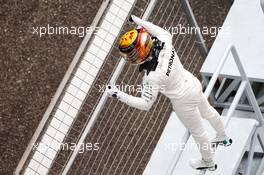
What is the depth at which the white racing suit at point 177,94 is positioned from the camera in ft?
11.3

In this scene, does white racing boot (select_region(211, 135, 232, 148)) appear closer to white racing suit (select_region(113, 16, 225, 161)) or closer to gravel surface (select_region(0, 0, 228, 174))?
white racing suit (select_region(113, 16, 225, 161))

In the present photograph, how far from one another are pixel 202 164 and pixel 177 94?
380 mm

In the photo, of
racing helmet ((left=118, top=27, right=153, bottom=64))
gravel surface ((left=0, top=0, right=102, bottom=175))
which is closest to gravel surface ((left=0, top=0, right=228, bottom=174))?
gravel surface ((left=0, top=0, right=102, bottom=175))

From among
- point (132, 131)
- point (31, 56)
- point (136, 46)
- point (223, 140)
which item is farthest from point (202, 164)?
point (31, 56)

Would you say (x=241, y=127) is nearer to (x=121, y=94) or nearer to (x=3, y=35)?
(x=121, y=94)

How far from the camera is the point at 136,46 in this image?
133 inches

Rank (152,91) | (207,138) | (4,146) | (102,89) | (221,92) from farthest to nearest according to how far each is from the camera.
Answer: (4,146) < (102,89) < (221,92) < (207,138) < (152,91)

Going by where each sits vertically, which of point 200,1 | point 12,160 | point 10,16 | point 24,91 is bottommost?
point 12,160

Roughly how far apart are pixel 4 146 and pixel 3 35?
2.62ft

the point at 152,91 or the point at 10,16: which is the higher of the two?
the point at 10,16

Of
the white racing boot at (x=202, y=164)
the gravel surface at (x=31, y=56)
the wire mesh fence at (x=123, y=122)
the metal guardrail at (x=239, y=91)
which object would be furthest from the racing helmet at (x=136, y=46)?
the gravel surface at (x=31, y=56)

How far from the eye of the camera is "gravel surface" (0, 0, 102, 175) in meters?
5.43

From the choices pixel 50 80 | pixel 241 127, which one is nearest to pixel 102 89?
pixel 50 80

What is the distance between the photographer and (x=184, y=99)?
357 cm
